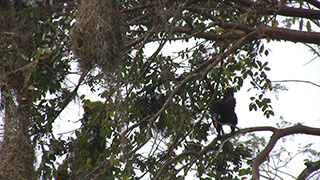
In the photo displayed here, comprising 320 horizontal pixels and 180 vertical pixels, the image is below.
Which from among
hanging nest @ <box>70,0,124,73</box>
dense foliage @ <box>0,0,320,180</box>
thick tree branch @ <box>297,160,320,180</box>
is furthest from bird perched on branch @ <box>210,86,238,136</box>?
hanging nest @ <box>70,0,124,73</box>

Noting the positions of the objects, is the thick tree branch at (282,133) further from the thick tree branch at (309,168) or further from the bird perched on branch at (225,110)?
the bird perched on branch at (225,110)

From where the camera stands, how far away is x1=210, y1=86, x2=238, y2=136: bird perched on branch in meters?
4.46

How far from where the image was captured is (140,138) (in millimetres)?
3723

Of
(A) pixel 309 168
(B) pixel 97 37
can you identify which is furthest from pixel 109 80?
(A) pixel 309 168

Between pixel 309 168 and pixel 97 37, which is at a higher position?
pixel 97 37

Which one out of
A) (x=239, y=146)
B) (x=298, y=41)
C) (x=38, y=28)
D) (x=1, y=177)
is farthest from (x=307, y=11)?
(x=1, y=177)

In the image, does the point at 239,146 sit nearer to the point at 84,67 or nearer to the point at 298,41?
the point at 298,41

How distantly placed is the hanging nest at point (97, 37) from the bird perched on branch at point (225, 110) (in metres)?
1.44

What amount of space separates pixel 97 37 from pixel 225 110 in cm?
184

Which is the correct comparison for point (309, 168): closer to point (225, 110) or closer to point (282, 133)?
point (282, 133)

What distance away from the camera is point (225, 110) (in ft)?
14.9

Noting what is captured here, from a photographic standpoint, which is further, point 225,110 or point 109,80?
point 225,110

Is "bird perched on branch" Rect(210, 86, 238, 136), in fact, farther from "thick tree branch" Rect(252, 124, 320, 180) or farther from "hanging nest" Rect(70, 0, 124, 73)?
"hanging nest" Rect(70, 0, 124, 73)

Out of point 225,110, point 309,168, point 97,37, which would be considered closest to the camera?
point 97,37
